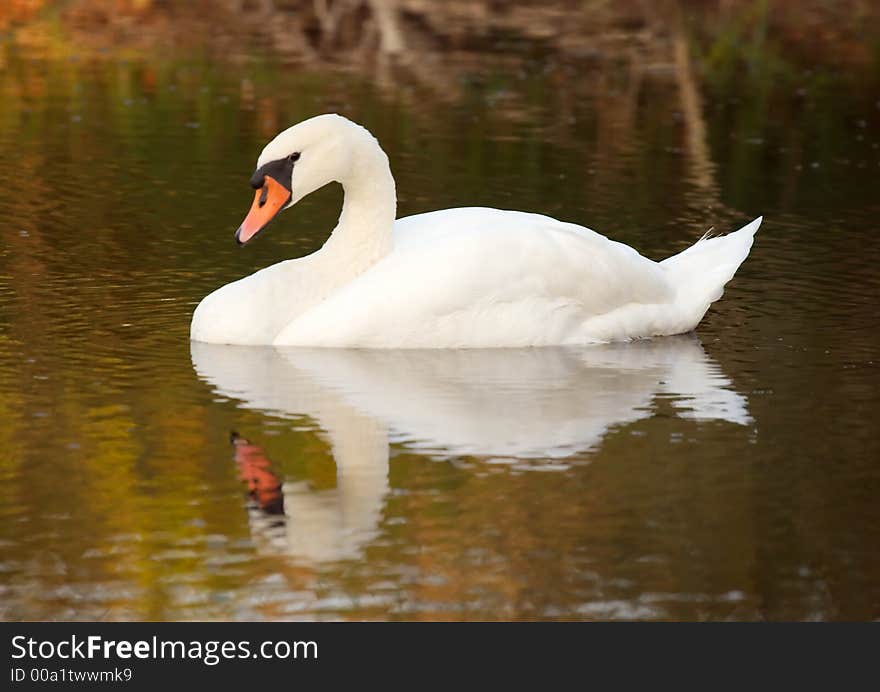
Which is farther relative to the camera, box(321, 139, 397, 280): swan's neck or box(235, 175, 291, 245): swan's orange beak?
box(321, 139, 397, 280): swan's neck

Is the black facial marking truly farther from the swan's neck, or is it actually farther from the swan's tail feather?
the swan's tail feather

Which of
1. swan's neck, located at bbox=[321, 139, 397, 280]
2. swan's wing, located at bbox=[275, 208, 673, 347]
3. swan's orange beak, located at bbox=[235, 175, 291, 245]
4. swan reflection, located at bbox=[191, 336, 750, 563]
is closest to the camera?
swan reflection, located at bbox=[191, 336, 750, 563]

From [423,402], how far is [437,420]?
0.37 m

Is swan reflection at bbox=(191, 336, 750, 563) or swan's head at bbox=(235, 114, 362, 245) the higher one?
swan's head at bbox=(235, 114, 362, 245)

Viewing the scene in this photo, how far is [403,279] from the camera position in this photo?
10961 mm

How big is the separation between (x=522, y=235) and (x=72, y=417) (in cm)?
297

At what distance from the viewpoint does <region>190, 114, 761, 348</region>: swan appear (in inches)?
433

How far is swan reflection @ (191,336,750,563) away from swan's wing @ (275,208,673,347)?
4.4 inches

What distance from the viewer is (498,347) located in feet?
36.9

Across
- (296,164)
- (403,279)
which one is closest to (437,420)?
(403,279)

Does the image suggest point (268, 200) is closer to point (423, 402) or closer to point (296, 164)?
point (296, 164)

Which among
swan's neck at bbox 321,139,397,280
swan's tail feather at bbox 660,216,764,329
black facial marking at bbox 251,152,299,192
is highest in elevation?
black facial marking at bbox 251,152,299,192

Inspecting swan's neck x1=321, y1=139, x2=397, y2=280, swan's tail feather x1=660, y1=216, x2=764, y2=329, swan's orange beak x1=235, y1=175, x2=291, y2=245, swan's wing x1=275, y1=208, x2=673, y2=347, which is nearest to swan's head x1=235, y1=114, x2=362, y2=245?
swan's orange beak x1=235, y1=175, x2=291, y2=245
